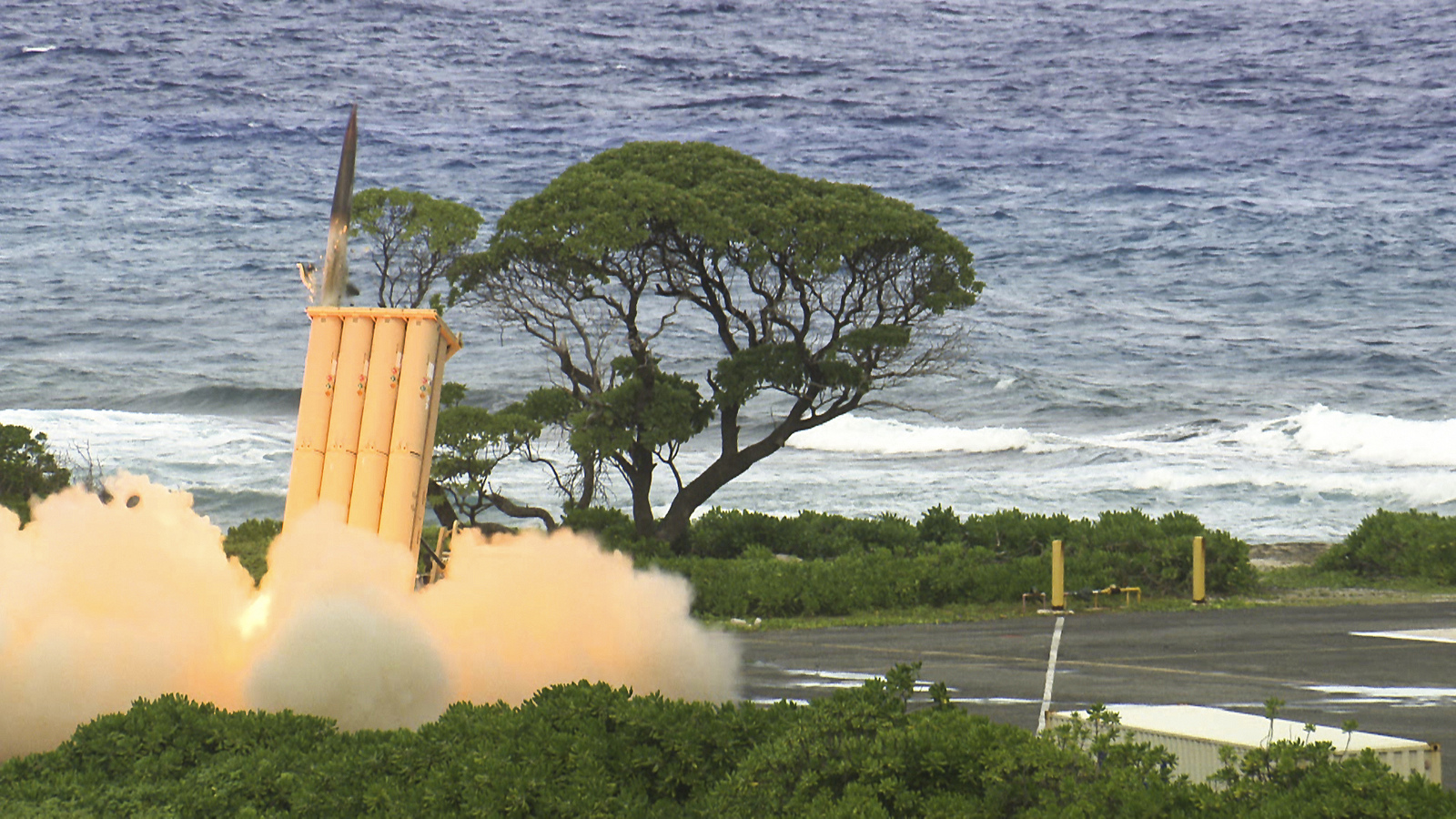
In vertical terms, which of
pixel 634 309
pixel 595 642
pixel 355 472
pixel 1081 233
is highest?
pixel 1081 233

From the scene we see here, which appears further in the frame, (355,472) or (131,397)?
(131,397)

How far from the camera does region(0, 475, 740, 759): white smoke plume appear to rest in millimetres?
13344

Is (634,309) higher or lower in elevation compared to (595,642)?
higher

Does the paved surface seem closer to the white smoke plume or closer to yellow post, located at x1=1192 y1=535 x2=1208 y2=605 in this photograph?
yellow post, located at x1=1192 y1=535 x2=1208 y2=605

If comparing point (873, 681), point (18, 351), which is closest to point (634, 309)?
point (873, 681)

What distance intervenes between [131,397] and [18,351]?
31.1ft

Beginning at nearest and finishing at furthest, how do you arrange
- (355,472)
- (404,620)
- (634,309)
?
(404,620)
(355,472)
(634,309)

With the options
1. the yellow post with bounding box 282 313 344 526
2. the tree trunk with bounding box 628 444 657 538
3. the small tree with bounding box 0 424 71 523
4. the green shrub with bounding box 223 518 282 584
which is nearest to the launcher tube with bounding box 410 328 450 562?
the yellow post with bounding box 282 313 344 526

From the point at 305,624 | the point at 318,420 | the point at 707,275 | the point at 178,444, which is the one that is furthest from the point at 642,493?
the point at 178,444

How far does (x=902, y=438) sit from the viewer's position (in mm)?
66500

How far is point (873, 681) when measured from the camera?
10438mm

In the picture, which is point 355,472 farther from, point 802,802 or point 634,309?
point 634,309

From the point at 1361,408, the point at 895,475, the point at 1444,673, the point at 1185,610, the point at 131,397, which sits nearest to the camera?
the point at 1444,673

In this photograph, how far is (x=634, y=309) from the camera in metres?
29.0
